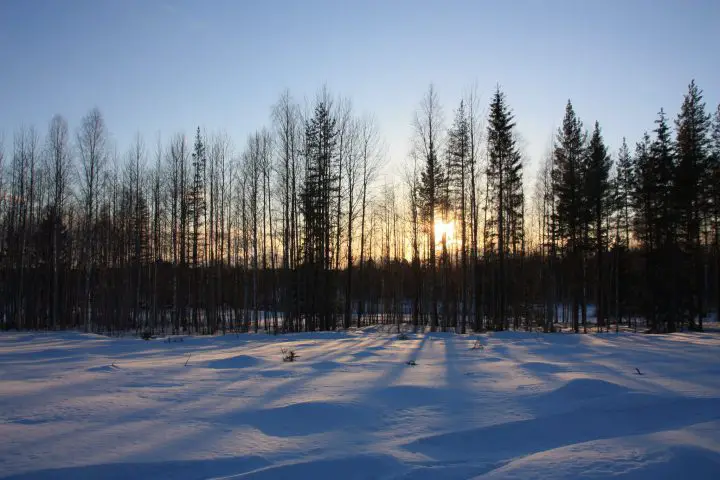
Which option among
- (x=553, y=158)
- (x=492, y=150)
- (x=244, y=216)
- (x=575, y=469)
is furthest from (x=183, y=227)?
(x=575, y=469)

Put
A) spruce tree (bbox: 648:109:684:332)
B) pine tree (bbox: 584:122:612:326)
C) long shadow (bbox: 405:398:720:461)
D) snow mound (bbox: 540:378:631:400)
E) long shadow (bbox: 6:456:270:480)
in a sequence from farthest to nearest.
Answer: pine tree (bbox: 584:122:612:326) < spruce tree (bbox: 648:109:684:332) < snow mound (bbox: 540:378:631:400) < long shadow (bbox: 405:398:720:461) < long shadow (bbox: 6:456:270:480)

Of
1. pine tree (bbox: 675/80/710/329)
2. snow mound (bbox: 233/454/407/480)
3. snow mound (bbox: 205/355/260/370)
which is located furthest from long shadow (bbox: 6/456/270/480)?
pine tree (bbox: 675/80/710/329)

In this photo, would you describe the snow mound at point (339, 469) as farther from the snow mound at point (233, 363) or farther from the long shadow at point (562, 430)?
the snow mound at point (233, 363)

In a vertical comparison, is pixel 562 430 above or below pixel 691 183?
below

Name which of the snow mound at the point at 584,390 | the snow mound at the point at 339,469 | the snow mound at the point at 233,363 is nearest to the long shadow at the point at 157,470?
the snow mound at the point at 339,469

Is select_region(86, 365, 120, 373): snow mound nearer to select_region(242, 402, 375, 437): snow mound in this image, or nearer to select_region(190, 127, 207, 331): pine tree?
select_region(242, 402, 375, 437): snow mound

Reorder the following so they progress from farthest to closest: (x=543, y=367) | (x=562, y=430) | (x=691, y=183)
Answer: (x=691, y=183) → (x=543, y=367) → (x=562, y=430)

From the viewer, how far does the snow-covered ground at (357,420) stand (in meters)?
4.52

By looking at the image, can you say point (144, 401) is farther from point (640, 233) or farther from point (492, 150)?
point (640, 233)

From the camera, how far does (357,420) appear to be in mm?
6332

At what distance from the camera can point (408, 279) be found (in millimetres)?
57062

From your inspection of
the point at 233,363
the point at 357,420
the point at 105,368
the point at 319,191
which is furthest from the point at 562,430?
the point at 319,191

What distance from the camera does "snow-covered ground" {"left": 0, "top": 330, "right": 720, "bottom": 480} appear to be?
4516 millimetres

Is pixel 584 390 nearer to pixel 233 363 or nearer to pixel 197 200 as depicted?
pixel 233 363
